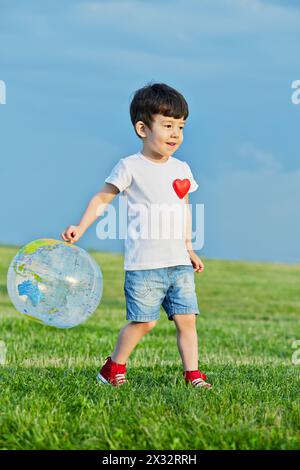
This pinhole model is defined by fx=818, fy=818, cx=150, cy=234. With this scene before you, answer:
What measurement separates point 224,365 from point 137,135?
2961 millimetres

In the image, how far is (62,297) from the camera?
7.32 meters

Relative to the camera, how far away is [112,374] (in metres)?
7.44

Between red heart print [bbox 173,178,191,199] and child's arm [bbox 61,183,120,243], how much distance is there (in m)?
0.53

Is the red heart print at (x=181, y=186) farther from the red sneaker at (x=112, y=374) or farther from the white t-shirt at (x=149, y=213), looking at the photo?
the red sneaker at (x=112, y=374)

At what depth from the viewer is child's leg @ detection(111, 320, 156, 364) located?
7.38 metres

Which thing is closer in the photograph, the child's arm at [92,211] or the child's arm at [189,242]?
the child's arm at [92,211]

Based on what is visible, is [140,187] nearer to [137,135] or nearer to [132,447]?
[137,135]

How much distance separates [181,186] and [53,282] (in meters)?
1.44

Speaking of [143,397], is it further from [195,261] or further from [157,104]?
[157,104]

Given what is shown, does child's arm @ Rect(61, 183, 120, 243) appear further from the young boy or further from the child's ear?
the child's ear

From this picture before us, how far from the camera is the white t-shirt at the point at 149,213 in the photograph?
7254mm

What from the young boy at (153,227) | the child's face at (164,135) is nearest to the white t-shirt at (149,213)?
the young boy at (153,227)

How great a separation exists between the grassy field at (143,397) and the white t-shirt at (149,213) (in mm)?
1114

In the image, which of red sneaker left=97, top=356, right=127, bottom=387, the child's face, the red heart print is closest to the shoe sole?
red sneaker left=97, top=356, right=127, bottom=387
